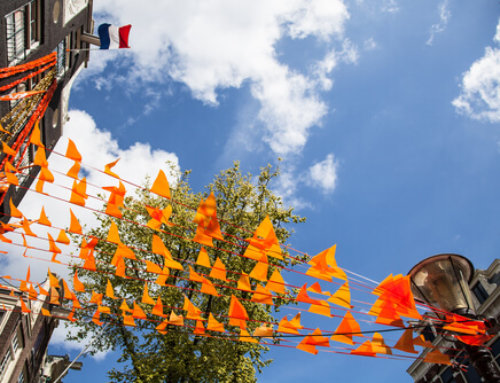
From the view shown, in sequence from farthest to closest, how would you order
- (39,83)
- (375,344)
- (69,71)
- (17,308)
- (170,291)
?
(69,71)
(17,308)
(39,83)
(170,291)
(375,344)

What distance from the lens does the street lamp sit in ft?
13.8

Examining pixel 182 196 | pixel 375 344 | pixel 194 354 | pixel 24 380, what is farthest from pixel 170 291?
pixel 24 380

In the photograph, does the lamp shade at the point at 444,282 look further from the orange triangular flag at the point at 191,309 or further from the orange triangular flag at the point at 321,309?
the orange triangular flag at the point at 191,309

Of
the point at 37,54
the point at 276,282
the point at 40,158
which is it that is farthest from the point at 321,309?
the point at 37,54

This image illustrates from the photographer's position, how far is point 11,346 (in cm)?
1354

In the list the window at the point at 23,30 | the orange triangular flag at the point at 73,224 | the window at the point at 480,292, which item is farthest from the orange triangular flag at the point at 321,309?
the window at the point at 480,292

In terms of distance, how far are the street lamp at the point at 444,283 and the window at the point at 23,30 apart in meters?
13.5

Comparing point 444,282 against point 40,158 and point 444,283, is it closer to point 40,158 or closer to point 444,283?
point 444,283

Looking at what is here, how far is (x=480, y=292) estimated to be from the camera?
731 inches

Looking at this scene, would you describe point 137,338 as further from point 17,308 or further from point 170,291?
point 17,308

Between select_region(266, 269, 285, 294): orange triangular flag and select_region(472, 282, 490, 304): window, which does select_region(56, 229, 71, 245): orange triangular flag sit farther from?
select_region(472, 282, 490, 304): window

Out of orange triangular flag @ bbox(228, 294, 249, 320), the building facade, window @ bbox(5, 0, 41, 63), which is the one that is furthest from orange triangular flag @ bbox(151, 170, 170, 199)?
window @ bbox(5, 0, 41, 63)

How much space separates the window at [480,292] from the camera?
18.2 metres

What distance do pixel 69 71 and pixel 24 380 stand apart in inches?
606
